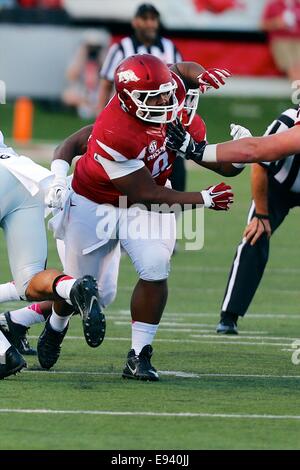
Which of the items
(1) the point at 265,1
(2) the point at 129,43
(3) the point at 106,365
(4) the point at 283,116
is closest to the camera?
(3) the point at 106,365

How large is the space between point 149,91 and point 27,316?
139 cm

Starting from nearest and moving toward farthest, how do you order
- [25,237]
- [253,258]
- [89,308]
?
[89,308], [25,237], [253,258]

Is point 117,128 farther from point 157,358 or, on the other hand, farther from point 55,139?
point 55,139

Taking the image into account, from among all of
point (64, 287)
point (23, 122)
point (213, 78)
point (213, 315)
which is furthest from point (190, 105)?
point (23, 122)

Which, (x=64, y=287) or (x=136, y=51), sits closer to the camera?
(x=64, y=287)

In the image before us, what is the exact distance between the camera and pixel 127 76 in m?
6.28

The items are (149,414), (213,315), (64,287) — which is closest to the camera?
(149,414)

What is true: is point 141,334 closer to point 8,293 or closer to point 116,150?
point 8,293

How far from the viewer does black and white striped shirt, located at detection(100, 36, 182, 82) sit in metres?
11.3

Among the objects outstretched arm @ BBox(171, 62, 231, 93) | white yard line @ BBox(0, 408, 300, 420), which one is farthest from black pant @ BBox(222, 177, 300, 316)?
white yard line @ BBox(0, 408, 300, 420)

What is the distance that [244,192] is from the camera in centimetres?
1499

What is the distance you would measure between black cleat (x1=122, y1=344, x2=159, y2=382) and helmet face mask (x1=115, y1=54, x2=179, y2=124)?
105cm

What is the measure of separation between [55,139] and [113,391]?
13.0 m
